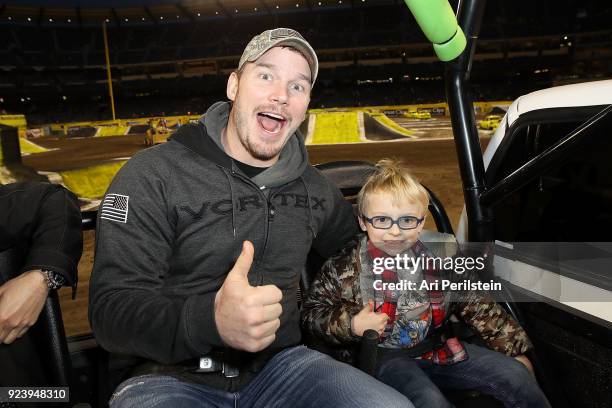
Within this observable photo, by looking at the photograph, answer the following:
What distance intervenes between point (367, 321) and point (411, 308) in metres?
0.23

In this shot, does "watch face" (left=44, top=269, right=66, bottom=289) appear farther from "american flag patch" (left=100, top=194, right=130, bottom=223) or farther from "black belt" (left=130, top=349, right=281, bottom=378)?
"black belt" (left=130, top=349, right=281, bottom=378)

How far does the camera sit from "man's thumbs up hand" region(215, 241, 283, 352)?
43.3 inches

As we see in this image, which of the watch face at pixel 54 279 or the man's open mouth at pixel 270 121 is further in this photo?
the man's open mouth at pixel 270 121

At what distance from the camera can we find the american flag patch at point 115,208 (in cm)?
149

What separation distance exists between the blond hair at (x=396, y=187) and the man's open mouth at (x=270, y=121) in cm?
41

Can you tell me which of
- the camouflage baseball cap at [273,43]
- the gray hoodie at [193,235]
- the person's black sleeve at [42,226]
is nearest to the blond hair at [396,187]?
the gray hoodie at [193,235]

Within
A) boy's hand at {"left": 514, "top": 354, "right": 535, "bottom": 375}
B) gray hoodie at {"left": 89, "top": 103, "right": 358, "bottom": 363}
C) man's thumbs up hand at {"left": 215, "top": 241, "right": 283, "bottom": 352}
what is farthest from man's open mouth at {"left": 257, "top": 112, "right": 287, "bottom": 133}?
boy's hand at {"left": 514, "top": 354, "right": 535, "bottom": 375}

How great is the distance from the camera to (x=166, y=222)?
5.16 ft

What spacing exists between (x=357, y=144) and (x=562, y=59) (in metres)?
23.1

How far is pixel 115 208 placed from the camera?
1499 mm

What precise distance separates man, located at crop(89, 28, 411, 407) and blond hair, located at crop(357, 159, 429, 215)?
0.63 ft

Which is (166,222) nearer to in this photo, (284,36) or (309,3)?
(284,36)

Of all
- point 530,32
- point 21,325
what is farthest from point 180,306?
point 530,32

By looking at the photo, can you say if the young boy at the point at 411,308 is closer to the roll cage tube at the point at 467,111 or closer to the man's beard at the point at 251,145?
the roll cage tube at the point at 467,111
